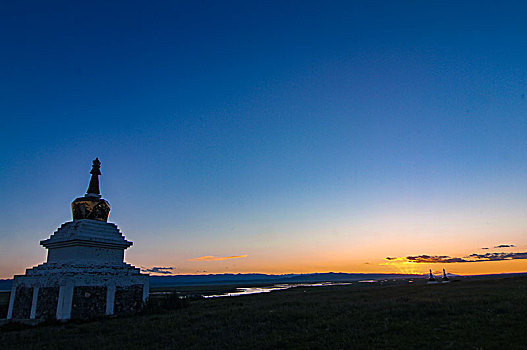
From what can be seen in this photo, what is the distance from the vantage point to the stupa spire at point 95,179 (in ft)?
80.9

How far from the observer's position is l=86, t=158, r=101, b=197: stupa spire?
971 inches

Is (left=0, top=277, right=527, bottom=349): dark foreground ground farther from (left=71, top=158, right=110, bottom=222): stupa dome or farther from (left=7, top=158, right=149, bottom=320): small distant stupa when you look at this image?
(left=71, top=158, right=110, bottom=222): stupa dome

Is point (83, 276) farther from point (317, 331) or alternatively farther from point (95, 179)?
point (317, 331)

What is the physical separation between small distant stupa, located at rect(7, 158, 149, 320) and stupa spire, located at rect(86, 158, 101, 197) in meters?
0.07

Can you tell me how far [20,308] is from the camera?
21.0m

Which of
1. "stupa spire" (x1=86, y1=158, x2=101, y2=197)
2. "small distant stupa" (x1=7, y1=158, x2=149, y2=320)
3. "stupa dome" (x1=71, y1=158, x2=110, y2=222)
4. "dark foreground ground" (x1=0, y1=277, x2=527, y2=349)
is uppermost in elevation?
"stupa spire" (x1=86, y1=158, x2=101, y2=197)

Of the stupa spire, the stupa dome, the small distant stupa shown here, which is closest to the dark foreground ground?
the small distant stupa

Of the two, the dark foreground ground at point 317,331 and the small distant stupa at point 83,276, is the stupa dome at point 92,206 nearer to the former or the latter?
the small distant stupa at point 83,276

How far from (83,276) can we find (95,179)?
7855 mm

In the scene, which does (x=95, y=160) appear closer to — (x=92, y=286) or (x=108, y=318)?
(x=92, y=286)

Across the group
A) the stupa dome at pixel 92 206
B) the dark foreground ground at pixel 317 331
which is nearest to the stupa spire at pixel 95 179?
the stupa dome at pixel 92 206

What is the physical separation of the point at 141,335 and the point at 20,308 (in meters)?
11.7

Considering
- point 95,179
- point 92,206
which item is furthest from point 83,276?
point 95,179

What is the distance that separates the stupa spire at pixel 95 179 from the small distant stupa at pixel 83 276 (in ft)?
0.22
